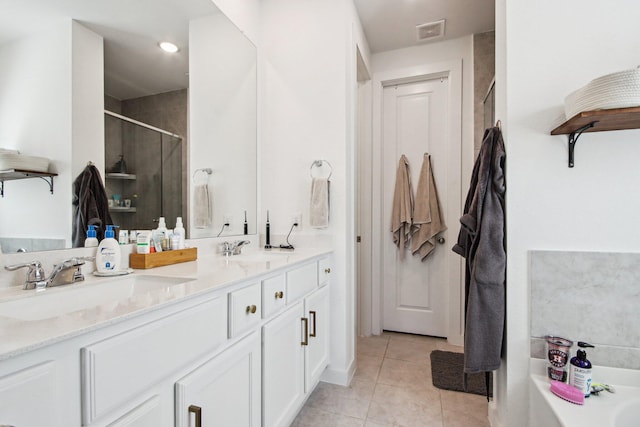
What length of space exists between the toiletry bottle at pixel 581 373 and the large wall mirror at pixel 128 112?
181 cm

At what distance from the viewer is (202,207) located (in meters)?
1.73

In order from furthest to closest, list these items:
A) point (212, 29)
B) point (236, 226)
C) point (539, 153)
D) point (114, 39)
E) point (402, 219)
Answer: point (402, 219) → point (236, 226) → point (212, 29) → point (539, 153) → point (114, 39)

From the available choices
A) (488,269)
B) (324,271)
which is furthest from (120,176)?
(488,269)

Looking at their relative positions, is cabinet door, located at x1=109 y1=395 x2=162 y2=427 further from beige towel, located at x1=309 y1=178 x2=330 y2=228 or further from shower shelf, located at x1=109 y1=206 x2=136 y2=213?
beige towel, located at x1=309 y1=178 x2=330 y2=228

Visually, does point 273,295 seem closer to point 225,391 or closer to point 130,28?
point 225,391

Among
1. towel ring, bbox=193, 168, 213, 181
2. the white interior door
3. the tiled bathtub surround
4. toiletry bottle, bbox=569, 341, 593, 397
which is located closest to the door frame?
the white interior door

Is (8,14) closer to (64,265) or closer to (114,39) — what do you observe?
(114,39)

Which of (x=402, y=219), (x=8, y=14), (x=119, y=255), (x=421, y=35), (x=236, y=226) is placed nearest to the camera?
(x=8, y=14)

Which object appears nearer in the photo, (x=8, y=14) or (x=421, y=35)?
(x=8, y=14)

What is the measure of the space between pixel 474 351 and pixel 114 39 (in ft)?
6.87

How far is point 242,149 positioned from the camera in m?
2.07

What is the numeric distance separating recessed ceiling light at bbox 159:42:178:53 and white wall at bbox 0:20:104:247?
343mm

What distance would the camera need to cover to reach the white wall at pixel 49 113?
0.93m

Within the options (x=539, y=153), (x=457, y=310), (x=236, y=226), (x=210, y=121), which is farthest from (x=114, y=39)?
(x=457, y=310)
